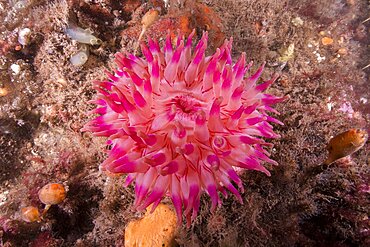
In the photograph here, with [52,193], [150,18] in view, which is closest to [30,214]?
[52,193]

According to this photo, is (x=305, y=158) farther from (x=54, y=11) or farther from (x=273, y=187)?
(x=54, y=11)

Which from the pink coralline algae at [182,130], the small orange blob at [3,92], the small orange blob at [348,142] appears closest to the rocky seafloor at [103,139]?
the small orange blob at [3,92]

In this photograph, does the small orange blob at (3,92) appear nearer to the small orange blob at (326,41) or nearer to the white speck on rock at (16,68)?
the white speck on rock at (16,68)

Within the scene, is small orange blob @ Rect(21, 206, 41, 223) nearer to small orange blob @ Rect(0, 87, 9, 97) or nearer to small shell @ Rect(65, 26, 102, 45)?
small orange blob @ Rect(0, 87, 9, 97)

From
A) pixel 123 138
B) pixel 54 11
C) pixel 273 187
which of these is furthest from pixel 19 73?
pixel 273 187

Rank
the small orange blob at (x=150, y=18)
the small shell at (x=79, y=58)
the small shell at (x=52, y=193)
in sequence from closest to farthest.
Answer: the small shell at (x=52, y=193)
the small orange blob at (x=150, y=18)
the small shell at (x=79, y=58)
